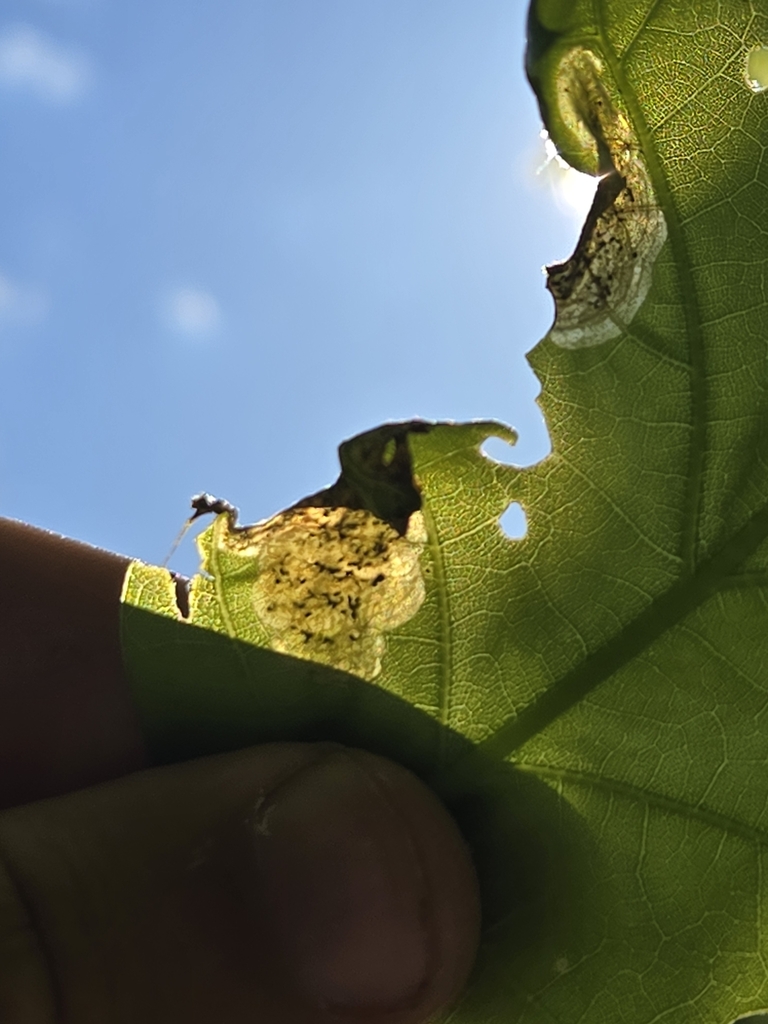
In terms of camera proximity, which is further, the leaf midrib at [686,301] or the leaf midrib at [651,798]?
the leaf midrib at [651,798]

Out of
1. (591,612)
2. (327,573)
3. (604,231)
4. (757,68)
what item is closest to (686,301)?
(604,231)

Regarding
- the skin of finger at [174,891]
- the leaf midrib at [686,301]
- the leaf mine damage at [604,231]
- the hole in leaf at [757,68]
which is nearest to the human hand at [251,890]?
the skin of finger at [174,891]

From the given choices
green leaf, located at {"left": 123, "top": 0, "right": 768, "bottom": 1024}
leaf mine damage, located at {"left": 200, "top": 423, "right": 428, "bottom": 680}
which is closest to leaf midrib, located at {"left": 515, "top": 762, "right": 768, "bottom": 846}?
green leaf, located at {"left": 123, "top": 0, "right": 768, "bottom": 1024}

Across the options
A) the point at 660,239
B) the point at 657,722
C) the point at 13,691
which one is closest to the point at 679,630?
the point at 657,722

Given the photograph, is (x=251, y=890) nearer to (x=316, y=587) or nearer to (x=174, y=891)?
(x=174, y=891)

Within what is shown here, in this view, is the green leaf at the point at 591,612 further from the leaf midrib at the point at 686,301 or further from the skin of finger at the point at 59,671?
the skin of finger at the point at 59,671

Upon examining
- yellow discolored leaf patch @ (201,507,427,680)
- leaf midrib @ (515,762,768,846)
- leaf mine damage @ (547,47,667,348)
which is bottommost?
leaf midrib @ (515,762,768,846)

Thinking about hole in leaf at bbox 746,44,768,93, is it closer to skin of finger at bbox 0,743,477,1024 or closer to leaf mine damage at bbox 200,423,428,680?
leaf mine damage at bbox 200,423,428,680

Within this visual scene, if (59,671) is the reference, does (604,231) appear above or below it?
above
